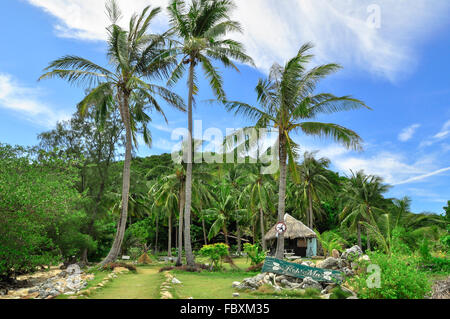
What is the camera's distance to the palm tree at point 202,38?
49.6ft

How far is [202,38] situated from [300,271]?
10869 millimetres

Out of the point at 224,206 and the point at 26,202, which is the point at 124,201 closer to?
the point at 26,202

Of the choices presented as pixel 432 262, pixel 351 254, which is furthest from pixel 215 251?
pixel 432 262

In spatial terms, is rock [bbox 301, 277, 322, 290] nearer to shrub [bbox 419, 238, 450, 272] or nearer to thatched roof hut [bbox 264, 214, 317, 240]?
shrub [bbox 419, 238, 450, 272]

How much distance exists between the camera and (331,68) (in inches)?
523

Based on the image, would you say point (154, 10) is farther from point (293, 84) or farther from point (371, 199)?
point (371, 199)

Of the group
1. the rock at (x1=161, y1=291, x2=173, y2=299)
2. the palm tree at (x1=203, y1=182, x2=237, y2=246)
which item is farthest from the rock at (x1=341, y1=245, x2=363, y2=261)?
the palm tree at (x1=203, y1=182, x2=237, y2=246)

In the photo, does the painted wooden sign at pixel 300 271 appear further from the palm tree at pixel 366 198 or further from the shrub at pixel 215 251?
the palm tree at pixel 366 198

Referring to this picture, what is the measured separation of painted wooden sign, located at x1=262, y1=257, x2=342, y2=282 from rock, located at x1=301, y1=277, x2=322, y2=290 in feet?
0.36

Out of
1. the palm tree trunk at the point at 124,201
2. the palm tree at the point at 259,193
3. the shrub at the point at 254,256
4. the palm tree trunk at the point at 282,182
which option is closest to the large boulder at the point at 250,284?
the palm tree trunk at the point at 282,182

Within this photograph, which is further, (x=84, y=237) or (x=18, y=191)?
(x=84, y=237)

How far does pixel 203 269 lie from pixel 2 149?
918cm
